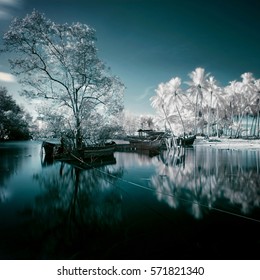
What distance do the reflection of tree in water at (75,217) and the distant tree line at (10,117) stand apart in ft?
69.5

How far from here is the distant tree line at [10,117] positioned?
24625 millimetres

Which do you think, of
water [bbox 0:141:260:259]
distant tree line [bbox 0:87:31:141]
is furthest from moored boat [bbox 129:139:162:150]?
water [bbox 0:141:260:259]

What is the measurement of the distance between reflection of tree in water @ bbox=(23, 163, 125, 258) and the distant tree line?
21.2 m

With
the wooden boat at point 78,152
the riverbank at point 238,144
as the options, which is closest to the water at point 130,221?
the wooden boat at point 78,152

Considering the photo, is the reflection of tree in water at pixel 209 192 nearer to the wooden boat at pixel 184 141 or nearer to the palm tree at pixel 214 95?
the wooden boat at pixel 184 141

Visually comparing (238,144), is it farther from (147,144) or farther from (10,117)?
(10,117)

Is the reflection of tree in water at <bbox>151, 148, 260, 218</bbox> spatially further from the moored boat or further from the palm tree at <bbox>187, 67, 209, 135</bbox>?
the palm tree at <bbox>187, 67, 209, 135</bbox>

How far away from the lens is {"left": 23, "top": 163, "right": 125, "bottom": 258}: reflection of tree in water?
2662 millimetres

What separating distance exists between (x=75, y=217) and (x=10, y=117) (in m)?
25.1

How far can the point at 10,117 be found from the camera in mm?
24688

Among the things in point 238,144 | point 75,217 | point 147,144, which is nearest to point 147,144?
point 147,144
